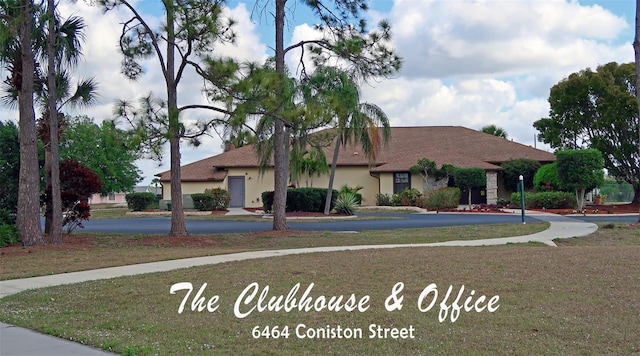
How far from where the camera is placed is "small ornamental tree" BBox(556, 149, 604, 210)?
116 feet

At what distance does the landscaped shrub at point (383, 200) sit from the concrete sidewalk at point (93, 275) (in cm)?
1818

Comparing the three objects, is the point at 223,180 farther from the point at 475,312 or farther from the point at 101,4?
the point at 475,312

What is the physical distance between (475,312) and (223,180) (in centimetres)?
3941

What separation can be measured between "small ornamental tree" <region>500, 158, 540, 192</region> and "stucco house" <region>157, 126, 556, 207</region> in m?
0.66

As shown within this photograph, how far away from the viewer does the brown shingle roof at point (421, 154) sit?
148ft

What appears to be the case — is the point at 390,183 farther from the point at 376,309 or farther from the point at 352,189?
the point at 376,309

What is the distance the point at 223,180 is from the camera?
155 ft

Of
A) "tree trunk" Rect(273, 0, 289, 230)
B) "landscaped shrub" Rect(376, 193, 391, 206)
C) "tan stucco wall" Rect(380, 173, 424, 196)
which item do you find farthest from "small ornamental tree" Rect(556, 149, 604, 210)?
"tree trunk" Rect(273, 0, 289, 230)

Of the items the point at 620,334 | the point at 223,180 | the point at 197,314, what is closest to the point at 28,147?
the point at 197,314

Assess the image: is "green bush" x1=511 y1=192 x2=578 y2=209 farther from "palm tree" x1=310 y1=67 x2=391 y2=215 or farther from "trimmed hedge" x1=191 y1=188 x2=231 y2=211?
"trimmed hedge" x1=191 y1=188 x2=231 y2=211

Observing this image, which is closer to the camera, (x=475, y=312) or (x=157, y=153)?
(x=475, y=312)

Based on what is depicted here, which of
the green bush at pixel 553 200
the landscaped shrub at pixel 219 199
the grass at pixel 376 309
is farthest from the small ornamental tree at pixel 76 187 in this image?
the green bush at pixel 553 200

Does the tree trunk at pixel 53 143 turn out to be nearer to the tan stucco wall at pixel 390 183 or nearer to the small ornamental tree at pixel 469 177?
the small ornamental tree at pixel 469 177

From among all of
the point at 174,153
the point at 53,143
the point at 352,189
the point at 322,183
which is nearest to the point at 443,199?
the point at 352,189
